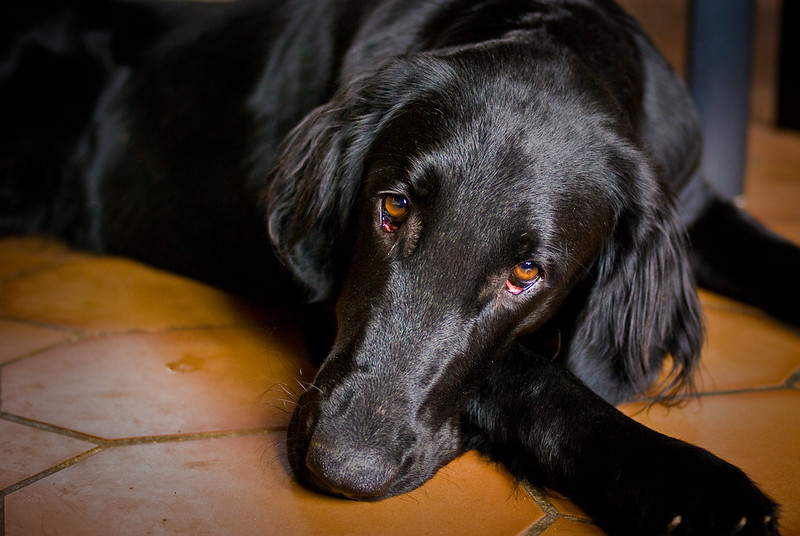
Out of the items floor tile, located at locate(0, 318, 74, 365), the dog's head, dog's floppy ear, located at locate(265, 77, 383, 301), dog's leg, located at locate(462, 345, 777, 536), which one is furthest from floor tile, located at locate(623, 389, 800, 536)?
Result: floor tile, located at locate(0, 318, 74, 365)

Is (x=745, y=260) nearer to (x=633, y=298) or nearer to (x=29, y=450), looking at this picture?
(x=633, y=298)

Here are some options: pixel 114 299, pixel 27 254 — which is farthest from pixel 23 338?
pixel 27 254

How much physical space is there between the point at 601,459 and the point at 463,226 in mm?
420

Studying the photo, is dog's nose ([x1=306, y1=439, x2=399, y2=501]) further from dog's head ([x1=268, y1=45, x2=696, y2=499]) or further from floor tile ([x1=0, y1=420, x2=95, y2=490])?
floor tile ([x1=0, y1=420, x2=95, y2=490])

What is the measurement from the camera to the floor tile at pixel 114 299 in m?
2.02

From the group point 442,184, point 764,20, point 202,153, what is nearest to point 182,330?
point 202,153

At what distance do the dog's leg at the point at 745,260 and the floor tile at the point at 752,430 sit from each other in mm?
443

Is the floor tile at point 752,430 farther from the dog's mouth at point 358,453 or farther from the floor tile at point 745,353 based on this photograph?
the dog's mouth at point 358,453

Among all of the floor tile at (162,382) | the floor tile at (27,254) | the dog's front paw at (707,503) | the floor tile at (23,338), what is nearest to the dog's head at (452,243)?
the floor tile at (162,382)

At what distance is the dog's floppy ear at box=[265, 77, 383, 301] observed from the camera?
1654 millimetres

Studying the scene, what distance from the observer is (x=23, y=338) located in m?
1.89

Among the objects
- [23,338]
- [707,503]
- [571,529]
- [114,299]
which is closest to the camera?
[707,503]

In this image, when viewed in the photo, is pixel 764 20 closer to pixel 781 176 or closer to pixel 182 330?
pixel 781 176

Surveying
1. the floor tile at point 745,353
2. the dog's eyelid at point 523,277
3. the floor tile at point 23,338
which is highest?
the dog's eyelid at point 523,277
